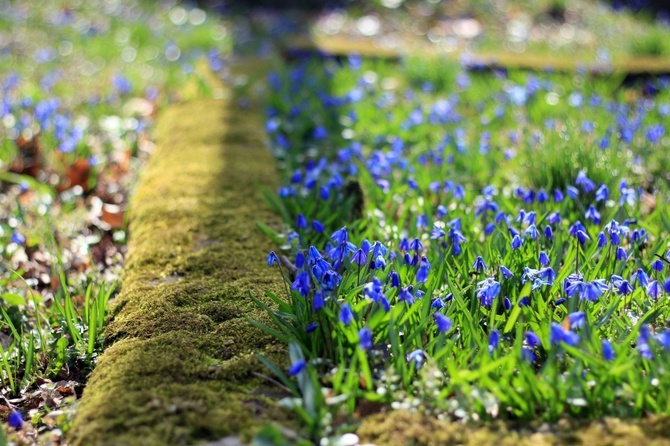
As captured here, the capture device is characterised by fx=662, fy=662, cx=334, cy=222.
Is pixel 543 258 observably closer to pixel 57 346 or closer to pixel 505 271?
pixel 505 271

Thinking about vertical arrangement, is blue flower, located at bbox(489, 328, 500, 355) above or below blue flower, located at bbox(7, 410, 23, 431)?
above

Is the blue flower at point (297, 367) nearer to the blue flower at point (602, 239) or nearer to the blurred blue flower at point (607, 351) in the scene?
the blurred blue flower at point (607, 351)

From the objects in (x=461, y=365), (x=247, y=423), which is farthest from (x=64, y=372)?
(x=461, y=365)

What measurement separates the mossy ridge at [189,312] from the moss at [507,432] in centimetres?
→ 30

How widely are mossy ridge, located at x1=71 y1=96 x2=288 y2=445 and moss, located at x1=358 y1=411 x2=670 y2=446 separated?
305 millimetres

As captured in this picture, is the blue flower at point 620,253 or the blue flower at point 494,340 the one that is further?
the blue flower at point 620,253

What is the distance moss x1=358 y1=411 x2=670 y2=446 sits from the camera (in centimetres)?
167

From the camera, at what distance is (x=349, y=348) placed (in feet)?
6.55

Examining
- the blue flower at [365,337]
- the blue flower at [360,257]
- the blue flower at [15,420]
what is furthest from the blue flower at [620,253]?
the blue flower at [15,420]

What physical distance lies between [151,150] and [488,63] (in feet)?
10.6

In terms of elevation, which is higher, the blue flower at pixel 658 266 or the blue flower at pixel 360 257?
the blue flower at pixel 360 257

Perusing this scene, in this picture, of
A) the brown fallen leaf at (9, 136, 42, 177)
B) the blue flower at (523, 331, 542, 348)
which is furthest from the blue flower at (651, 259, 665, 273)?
the brown fallen leaf at (9, 136, 42, 177)

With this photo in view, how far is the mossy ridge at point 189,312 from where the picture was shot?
1.80m

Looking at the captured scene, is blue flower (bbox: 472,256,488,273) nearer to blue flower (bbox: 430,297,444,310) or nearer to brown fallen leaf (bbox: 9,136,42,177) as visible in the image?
blue flower (bbox: 430,297,444,310)
